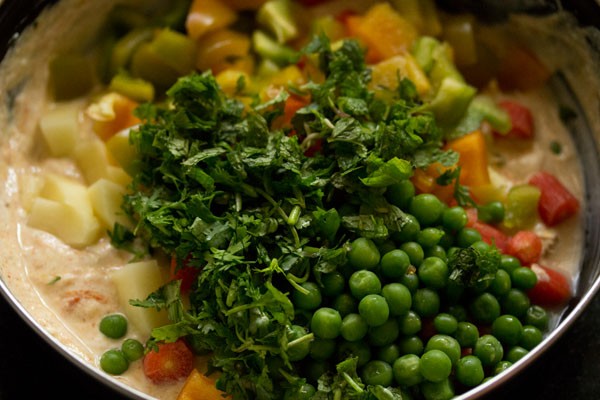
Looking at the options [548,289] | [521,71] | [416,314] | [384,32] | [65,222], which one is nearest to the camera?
[416,314]

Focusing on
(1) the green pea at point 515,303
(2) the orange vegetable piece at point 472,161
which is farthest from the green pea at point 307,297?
(2) the orange vegetable piece at point 472,161

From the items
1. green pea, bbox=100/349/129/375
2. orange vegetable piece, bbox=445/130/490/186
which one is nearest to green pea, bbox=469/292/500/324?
orange vegetable piece, bbox=445/130/490/186

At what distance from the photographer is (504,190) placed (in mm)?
3068

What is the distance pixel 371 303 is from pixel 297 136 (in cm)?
74

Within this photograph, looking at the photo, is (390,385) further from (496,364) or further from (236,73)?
(236,73)

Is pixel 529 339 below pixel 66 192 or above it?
below

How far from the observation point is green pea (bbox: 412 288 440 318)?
2502mm

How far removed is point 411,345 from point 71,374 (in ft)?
3.73

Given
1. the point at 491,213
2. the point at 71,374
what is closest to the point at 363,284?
the point at 491,213

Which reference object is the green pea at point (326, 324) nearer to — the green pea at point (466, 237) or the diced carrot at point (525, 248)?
the green pea at point (466, 237)

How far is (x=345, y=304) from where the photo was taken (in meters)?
2.45

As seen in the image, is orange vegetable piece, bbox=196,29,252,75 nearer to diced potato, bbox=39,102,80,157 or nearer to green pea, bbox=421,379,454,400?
diced potato, bbox=39,102,80,157

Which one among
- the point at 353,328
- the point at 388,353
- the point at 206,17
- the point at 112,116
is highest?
the point at 206,17

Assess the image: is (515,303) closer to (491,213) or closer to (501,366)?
(501,366)
